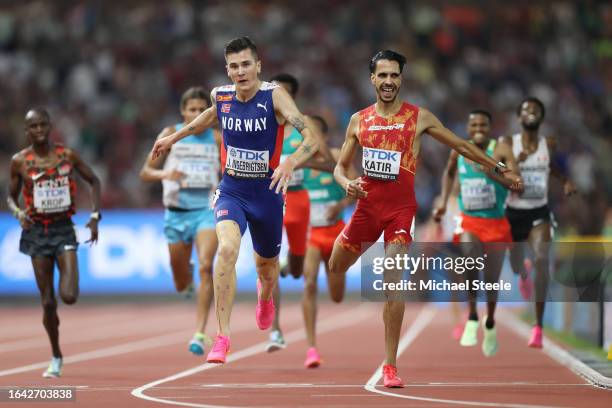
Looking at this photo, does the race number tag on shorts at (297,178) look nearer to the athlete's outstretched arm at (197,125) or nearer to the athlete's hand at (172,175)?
the athlete's hand at (172,175)

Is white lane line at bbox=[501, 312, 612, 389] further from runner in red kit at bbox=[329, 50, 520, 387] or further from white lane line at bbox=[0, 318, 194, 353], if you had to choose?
white lane line at bbox=[0, 318, 194, 353]

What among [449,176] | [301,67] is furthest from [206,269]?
[301,67]

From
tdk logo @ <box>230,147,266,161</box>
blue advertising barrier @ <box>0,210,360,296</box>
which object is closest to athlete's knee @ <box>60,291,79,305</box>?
tdk logo @ <box>230,147,266,161</box>

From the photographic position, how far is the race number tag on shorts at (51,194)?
12.4 meters

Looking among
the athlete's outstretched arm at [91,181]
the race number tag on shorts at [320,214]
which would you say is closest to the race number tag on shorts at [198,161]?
the race number tag on shorts at [320,214]

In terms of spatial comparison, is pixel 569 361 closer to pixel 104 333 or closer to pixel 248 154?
pixel 248 154

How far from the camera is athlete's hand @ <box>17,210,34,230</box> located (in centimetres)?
1236

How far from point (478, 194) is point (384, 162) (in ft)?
11.3

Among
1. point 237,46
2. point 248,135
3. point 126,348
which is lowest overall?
point 126,348

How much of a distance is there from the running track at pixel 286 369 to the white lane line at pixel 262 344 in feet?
0.05

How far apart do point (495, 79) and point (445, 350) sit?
47.0 feet

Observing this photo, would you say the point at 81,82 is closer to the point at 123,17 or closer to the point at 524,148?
the point at 123,17

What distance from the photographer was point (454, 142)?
10.4 m

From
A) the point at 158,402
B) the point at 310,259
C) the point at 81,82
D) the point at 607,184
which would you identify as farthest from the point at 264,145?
the point at 81,82
